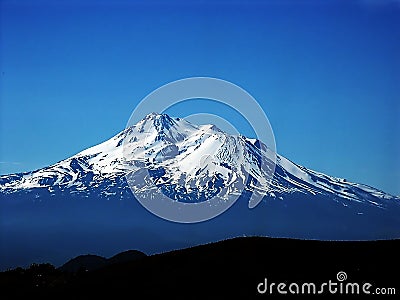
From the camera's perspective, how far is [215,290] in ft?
89.3

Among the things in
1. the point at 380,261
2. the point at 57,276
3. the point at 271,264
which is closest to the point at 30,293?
the point at 57,276

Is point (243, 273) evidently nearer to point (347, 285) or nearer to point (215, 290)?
point (215, 290)

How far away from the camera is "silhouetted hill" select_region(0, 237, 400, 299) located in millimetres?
27578

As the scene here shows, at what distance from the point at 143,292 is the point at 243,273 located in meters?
4.36

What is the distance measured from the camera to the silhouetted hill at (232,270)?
27578 mm

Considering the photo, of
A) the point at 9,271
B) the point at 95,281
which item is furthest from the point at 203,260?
the point at 9,271

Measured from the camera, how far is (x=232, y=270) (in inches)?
1164

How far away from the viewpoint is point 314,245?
33.1 meters

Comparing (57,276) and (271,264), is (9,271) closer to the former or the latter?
(57,276)

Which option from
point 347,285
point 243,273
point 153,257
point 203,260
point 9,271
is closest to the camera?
point 347,285

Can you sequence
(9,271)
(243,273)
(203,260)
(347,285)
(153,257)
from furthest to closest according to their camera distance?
(9,271)
(153,257)
(203,260)
(243,273)
(347,285)

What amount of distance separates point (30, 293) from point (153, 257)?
6360 mm

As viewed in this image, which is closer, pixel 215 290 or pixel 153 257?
pixel 215 290

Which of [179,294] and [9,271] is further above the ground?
[9,271]
